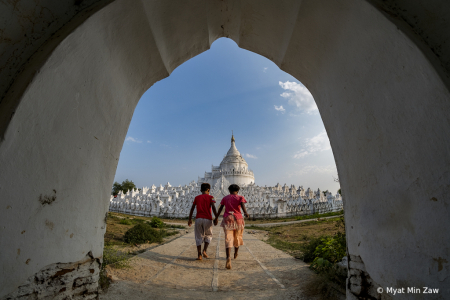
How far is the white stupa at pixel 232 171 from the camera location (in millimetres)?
49938

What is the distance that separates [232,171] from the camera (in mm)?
50562

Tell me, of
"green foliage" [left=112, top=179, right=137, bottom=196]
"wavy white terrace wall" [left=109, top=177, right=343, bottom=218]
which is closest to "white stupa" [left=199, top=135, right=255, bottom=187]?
"wavy white terrace wall" [left=109, top=177, right=343, bottom=218]

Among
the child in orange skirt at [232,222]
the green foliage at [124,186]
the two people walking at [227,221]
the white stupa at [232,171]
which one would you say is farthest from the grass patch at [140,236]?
the green foliage at [124,186]

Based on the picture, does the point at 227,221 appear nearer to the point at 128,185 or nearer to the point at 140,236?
the point at 140,236

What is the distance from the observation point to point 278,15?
2678mm

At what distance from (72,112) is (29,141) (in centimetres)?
49

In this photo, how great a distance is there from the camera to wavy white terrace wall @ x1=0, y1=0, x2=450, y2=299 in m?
1.68

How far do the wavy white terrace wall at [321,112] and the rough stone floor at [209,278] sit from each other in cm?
113

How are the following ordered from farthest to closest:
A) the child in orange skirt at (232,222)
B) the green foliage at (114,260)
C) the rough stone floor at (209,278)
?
the child in orange skirt at (232,222)
the green foliage at (114,260)
the rough stone floor at (209,278)

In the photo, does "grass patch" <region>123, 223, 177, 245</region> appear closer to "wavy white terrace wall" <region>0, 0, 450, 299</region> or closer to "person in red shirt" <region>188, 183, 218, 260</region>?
"person in red shirt" <region>188, 183, 218, 260</region>

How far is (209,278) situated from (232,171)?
46.7m

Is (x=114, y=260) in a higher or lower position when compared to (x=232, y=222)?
lower

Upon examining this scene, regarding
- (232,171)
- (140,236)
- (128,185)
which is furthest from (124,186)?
(140,236)

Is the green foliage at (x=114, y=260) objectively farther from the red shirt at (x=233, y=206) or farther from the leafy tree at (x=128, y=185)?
the leafy tree at (x=128, y=185)
